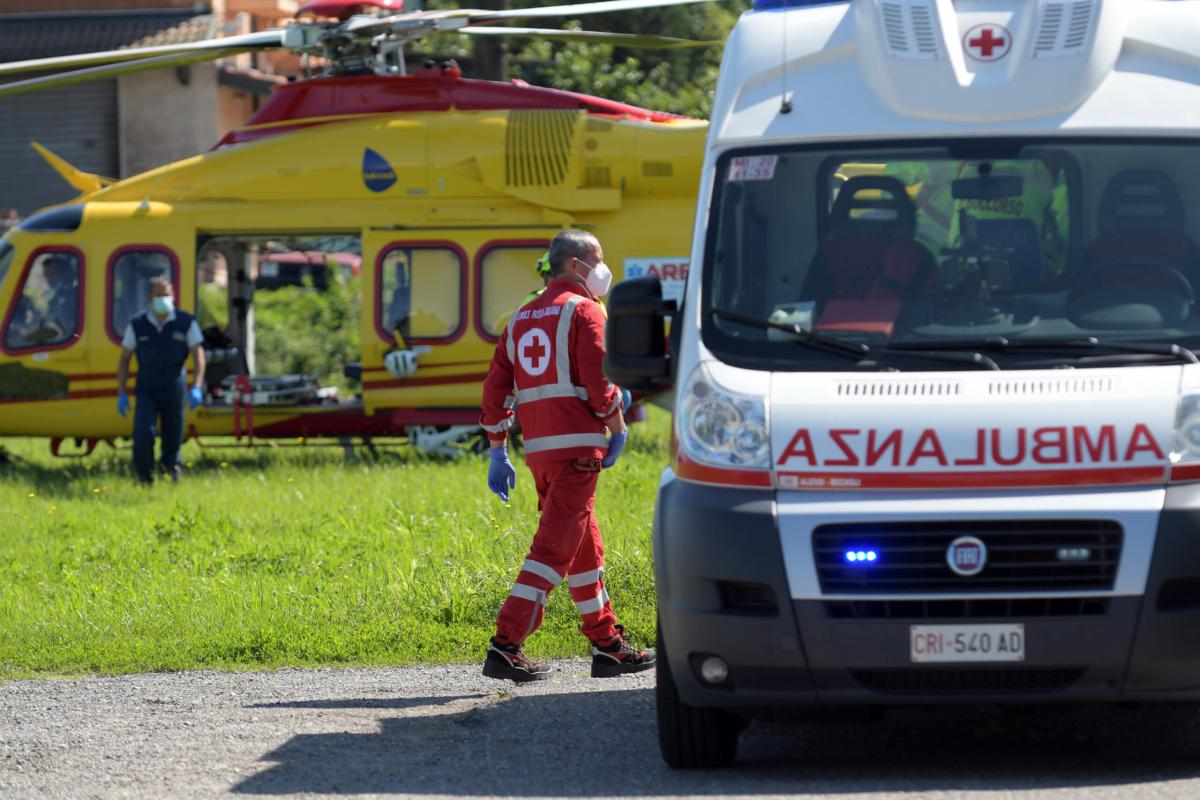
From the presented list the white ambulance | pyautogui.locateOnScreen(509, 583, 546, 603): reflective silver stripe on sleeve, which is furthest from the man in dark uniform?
the white ambulance

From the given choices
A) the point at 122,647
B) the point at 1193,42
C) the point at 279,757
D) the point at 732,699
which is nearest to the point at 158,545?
the point at 122,647

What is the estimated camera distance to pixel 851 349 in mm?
6168

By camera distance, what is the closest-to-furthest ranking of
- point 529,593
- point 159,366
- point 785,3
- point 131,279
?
point 785,3
point 529,593
point 159,366
point 131,279

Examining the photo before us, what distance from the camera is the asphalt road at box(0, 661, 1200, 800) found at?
6.21 m

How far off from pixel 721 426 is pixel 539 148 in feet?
34.5

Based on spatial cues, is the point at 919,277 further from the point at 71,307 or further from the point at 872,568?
the point at 71,307

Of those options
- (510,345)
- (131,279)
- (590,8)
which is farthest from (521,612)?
(131,279)

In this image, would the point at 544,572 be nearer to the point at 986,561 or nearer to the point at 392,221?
the point at 986,561

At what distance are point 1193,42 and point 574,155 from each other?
32.8 ft

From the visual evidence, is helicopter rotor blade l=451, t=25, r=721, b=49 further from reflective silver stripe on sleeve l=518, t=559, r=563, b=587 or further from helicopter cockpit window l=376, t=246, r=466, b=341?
reflective silver stripe on sleeve l=518, t=559, r=563, b=587

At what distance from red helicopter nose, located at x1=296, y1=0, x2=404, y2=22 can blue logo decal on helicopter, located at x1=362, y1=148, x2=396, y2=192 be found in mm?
1359

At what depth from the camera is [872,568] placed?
19.3ft

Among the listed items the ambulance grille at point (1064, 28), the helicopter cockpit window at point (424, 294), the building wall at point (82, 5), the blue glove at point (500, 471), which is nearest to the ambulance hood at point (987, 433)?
the ambulance grille at point (1064, 28)

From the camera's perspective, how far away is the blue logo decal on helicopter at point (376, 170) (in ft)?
54.2
